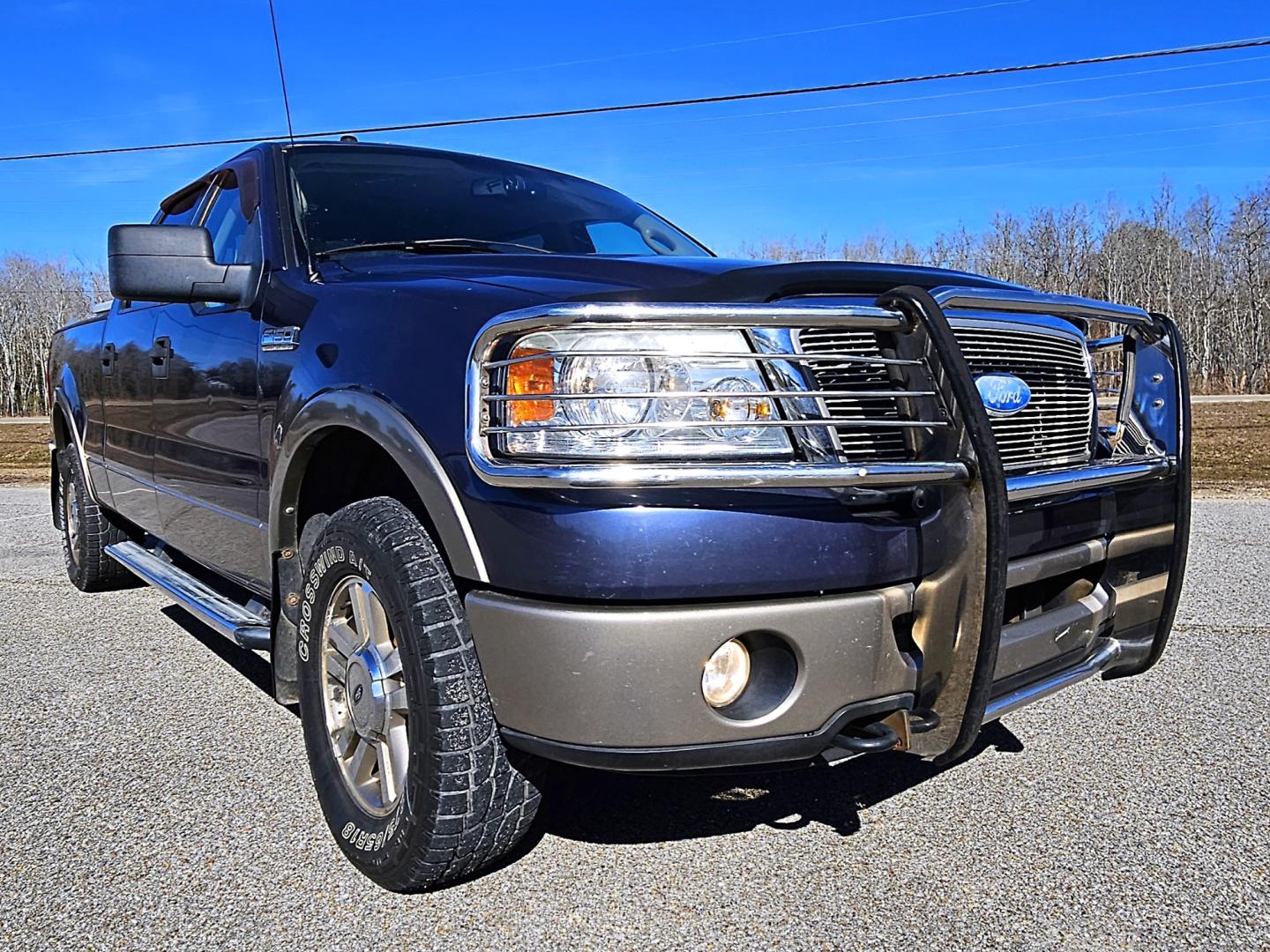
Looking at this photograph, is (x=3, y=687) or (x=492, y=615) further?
(x=3, y=687)

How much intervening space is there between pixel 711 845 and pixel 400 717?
83 centimetres

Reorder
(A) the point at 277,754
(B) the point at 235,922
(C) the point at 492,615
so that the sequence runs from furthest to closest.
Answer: (A) the point at 277,754 → (B) the point at 235,922 → (C) the point at 492,615

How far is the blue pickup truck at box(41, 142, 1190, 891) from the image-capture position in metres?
1.88

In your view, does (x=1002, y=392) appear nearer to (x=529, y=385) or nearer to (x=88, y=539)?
(x=529, y=385)

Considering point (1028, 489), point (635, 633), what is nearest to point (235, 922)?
point (635, 633)

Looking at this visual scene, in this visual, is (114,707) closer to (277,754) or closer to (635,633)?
(277,754)

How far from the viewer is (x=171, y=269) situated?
10.1 feet

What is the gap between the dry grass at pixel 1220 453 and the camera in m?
10.0

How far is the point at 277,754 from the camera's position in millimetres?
3205

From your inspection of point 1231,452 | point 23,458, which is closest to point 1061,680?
point 1231,452

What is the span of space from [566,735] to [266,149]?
8.32 feet

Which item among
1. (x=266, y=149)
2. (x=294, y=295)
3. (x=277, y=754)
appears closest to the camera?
(x=294, y=295)

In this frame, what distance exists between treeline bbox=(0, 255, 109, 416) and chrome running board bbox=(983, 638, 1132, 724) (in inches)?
3249

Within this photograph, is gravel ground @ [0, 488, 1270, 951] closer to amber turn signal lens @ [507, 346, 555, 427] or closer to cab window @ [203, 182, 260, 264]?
amber turn signal lens @ [507, 346, 555, 427]
